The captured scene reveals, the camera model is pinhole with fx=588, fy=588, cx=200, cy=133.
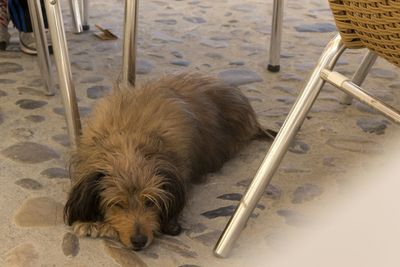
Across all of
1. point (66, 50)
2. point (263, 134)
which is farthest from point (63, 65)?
point (263, 134)

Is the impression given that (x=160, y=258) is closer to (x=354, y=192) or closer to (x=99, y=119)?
(x=99, y=119)

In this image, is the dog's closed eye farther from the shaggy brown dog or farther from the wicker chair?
the wicker chair

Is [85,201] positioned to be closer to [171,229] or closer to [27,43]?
[171,229]

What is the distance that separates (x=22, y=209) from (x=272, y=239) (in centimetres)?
65

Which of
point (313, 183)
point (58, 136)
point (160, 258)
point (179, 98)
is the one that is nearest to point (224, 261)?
point (160, 258)

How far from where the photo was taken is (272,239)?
1.45m

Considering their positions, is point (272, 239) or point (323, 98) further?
point (323, 98)

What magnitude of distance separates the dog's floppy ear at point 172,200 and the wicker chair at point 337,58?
16 centimetres

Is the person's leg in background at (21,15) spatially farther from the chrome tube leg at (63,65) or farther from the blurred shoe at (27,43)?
the chrome tube leg at (63,65)

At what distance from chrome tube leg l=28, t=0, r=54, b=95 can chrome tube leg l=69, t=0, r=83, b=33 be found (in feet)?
2.73

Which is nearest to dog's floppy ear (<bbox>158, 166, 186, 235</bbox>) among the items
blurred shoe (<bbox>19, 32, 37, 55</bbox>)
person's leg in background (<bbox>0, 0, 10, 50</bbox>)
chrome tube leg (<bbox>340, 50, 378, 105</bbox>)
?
chrome tube leg (<bbox>340, 50, 378, 105</bbox>)

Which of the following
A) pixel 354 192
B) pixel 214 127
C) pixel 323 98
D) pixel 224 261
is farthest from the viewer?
pixel 323 98

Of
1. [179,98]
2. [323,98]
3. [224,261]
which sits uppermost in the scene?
[179,98]

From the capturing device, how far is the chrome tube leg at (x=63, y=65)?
5.36 feet
